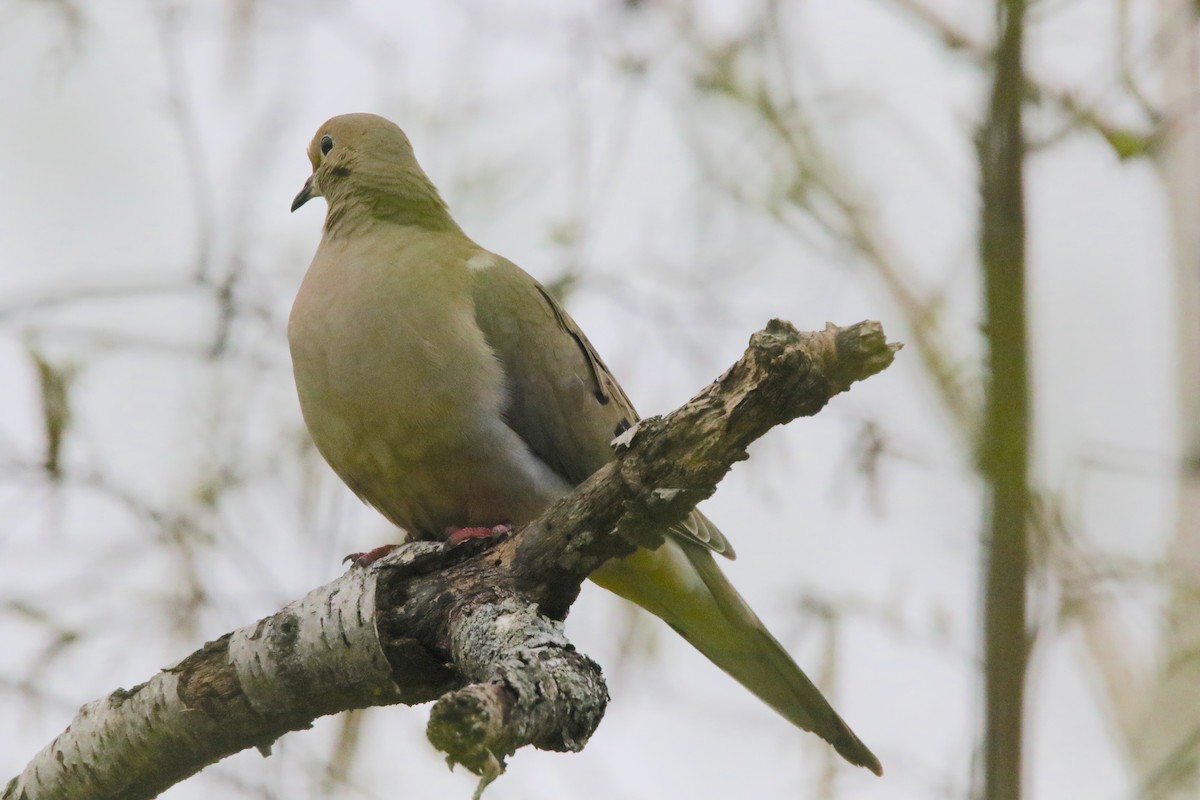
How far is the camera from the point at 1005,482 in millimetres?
1548

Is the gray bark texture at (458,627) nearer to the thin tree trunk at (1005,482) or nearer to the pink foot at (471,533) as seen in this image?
the pink foot at (471,533)

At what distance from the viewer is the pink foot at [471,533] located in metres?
3.03

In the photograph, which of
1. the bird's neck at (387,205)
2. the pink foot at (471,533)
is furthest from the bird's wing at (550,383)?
the bird's neck at (387,205)

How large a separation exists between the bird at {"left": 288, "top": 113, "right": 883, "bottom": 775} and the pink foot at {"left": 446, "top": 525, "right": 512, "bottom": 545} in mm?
18

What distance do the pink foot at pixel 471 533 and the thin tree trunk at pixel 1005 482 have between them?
1.60 m

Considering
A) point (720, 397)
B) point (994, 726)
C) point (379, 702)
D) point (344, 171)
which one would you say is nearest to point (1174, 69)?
point (344, 171)

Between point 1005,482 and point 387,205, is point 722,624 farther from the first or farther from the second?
point 1005,482

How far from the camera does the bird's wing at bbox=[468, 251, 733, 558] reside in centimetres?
366

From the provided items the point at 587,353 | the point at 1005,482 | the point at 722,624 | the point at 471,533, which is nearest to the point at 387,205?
the point at 587,353

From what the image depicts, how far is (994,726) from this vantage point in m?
1.49

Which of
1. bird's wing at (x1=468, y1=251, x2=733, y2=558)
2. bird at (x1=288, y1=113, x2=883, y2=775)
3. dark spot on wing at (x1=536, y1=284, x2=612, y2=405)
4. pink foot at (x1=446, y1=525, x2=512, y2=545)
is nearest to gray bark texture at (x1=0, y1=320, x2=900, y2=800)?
pink foot at (x1=446, y1=525, x2=512, y2=545)

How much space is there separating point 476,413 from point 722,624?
98 centimetres

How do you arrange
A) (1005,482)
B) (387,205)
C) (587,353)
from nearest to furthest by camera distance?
(1005,482) < (587,353) < (387,205)

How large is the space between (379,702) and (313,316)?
1184 millimetres
